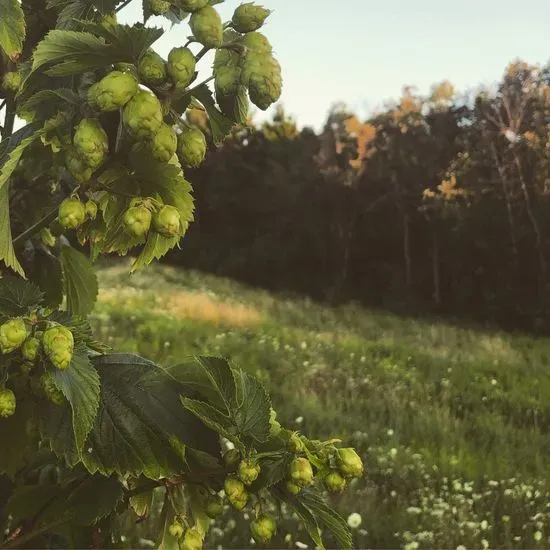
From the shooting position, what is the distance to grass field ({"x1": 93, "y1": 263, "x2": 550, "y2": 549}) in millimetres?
4397

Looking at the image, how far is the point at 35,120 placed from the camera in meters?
1.31

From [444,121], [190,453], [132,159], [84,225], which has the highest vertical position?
[444,121]

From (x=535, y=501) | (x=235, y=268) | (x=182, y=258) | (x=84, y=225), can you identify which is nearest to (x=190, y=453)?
(x=84, y=225)

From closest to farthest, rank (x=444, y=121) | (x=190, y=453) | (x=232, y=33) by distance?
(x=232, y=33) → (x=190, y=453) → (x=444, y=121)

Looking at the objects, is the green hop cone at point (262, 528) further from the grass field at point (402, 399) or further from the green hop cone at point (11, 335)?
the grass field at point (402, 399)

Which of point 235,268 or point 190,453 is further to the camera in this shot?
point 235,268

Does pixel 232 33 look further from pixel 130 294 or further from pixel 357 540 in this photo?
pixel 130 294

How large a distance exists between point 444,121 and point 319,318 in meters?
6.59

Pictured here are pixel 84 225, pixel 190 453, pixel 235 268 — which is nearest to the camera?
pixel 84 225

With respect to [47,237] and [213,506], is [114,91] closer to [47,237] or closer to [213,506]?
[213,506]

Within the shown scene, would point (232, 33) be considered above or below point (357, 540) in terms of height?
above

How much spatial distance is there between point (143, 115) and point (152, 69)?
0.29ft

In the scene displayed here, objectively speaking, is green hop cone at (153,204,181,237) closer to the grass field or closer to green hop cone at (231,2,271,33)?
green hop cone at (231,2,271,33)

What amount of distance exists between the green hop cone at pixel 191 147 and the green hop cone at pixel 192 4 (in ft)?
0.61
